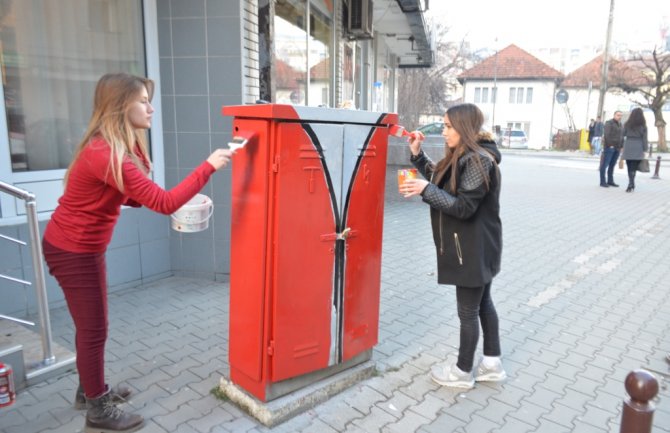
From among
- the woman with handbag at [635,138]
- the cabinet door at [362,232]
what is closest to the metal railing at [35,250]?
Answer: the cabinet door at [362,232]

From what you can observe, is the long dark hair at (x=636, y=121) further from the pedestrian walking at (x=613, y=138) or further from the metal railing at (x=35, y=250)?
the metal railing at (x=35, y=250)

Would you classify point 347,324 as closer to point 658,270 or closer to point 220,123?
point 220,123

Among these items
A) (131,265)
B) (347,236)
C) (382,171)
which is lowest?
(131,265)

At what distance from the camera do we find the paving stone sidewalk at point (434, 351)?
2930 mm

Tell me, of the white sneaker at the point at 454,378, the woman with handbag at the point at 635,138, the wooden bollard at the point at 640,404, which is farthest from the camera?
the woman with handbag at the point at 635,138

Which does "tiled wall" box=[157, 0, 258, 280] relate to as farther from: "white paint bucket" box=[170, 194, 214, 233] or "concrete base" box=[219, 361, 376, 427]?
"concrete base" box=[219, 361, 376, 427]

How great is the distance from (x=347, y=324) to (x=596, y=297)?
129 inches

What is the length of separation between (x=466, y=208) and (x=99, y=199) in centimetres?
192

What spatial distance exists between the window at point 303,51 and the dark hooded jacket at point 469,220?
377 centimetres

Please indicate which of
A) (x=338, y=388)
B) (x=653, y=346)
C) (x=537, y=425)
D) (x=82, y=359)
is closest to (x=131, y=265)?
(x=82, y=359)

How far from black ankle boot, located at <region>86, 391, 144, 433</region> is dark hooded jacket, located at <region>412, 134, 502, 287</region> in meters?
1.96

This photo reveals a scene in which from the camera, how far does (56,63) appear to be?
169 inches

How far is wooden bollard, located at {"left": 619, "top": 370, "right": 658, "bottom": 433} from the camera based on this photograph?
1.83m

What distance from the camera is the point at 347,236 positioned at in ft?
9.81
